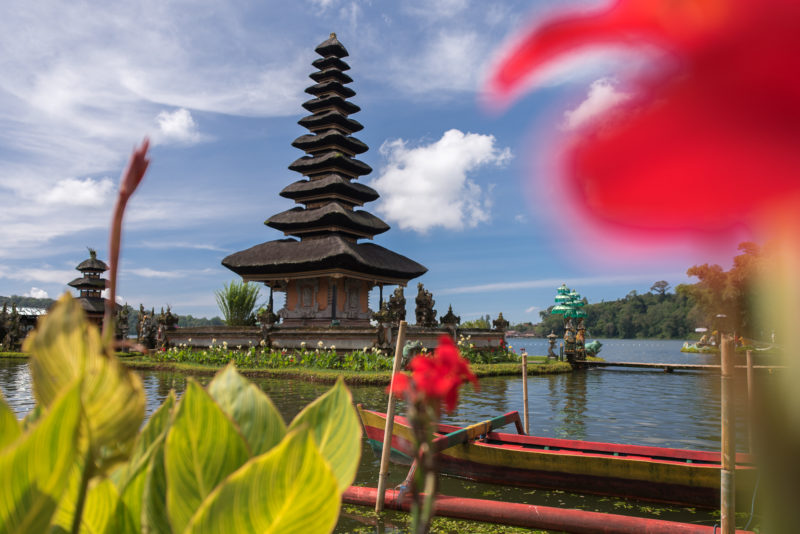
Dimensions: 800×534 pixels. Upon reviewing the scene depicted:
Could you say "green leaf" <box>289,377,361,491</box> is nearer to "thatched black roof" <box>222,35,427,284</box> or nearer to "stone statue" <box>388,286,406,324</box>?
"stone statue" <box>388,286,406,324</box>

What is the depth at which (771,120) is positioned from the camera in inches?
25.3

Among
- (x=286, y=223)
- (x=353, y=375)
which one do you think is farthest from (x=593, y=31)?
(x=286, y=223)

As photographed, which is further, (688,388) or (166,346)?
(166,346)

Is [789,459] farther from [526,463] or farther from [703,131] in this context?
[526,463]

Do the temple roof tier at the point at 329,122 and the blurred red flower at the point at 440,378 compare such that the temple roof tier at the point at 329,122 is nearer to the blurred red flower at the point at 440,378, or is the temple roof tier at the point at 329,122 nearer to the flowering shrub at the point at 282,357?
the flowering shrub at the point at 282,357

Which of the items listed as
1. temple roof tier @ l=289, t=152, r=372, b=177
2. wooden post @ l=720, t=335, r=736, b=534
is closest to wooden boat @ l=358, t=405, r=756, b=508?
wooden post @ l=720, t=335, r=736, b=534

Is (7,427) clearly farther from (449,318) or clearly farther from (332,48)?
(332,48)

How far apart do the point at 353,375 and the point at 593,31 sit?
17025 mm

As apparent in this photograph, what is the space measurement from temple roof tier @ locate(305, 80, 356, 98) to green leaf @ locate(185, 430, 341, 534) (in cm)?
3295

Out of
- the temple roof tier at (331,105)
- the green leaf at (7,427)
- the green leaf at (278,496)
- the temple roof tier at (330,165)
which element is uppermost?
the temple roof tier at (331,105)

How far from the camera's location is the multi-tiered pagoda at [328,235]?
84.5 feet

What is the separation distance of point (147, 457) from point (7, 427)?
9.6 inches

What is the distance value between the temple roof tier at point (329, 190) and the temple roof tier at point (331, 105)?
4522 millimetres

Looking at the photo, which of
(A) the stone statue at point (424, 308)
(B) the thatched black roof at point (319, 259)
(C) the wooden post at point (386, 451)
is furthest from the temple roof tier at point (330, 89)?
(C) the wooden post at point (386, 451)
